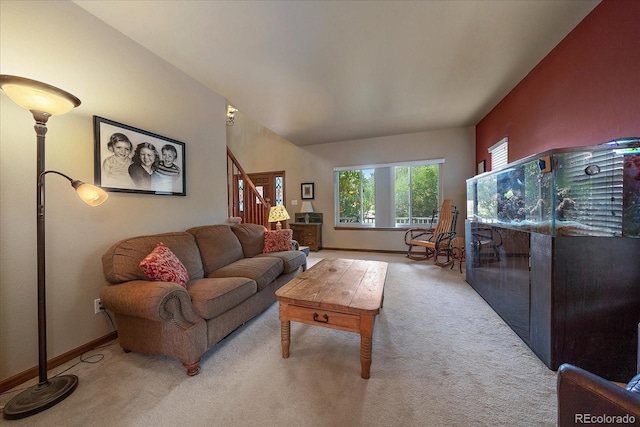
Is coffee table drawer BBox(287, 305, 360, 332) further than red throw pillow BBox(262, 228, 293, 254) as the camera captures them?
No

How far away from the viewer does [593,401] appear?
625 mm

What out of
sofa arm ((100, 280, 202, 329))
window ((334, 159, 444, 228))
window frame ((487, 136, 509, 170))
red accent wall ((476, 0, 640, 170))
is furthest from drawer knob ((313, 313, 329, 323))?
window ((334, 159, 444, 228))

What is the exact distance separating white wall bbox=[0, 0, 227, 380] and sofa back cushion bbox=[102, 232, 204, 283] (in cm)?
→ 25

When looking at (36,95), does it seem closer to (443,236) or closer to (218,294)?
(218,294)

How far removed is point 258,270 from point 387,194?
151 inches

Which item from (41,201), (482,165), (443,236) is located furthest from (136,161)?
(482,165)

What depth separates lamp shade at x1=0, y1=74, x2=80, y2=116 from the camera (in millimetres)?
1105

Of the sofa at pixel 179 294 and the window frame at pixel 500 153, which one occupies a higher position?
the window frame at pixel 500 153

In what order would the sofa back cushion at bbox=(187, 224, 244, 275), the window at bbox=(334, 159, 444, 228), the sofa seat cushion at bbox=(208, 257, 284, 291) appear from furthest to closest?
the window at bbox=(334, 159, 444, 228)
the sofa back cushion at bbox=(187, 224, 244, 275)
the sofa seat cushion at bbox=(208, 257, 284, 291)

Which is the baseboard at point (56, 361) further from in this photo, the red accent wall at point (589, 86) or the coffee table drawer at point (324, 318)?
the red accent wall at point (589, 86)

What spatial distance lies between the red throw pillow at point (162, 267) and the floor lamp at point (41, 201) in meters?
0.48

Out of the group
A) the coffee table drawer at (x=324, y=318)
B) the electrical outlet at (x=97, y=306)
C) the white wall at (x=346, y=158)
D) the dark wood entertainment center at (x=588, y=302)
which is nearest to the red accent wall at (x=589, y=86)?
the dark wood entertainment center at (x=588, y=302)

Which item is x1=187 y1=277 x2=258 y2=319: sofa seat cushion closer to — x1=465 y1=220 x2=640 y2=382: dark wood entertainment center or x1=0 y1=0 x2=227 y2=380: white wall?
x1=0 y1=0 x2=227 y2=380: white wall

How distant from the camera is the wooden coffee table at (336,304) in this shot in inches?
55.1
